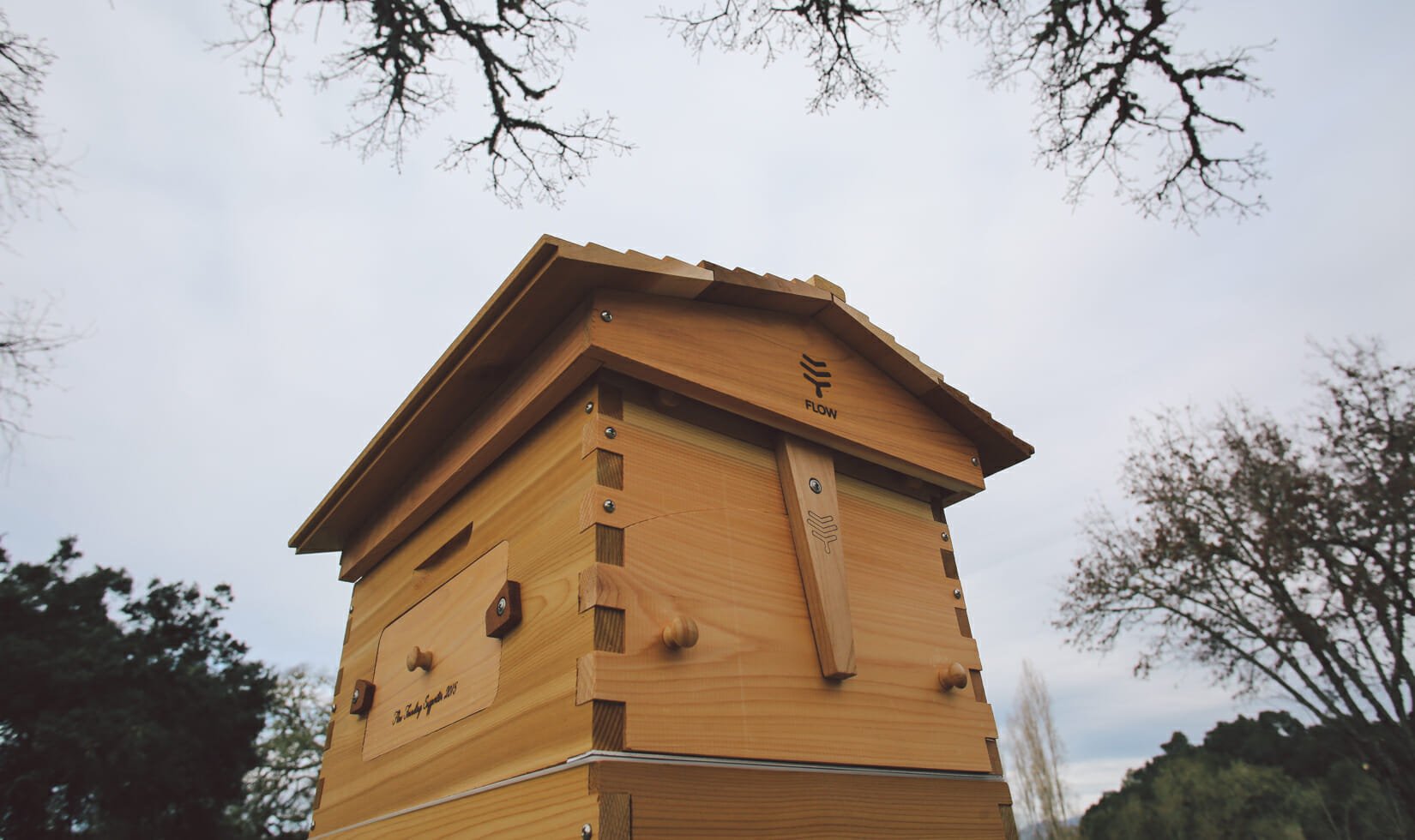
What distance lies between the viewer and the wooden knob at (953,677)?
269 cm

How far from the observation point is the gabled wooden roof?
2.46 m

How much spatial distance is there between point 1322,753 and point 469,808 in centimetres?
3046

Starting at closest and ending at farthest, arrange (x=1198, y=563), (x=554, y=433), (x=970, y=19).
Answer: (x=554, y=433), (x=970, y=19), (x=1198, y=563)

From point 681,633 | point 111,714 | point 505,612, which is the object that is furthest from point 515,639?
point 111,714

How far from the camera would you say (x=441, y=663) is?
2.77m

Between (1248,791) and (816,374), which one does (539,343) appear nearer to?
(816,374)

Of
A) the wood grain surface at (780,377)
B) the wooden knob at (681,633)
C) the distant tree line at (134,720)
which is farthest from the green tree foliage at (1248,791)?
the distant tree line at (134,720)

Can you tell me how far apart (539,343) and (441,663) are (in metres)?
1.27

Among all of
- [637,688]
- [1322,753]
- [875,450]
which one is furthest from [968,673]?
[1322,753]

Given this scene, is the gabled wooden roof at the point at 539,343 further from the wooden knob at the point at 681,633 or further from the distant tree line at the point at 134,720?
the distant tree line at the point at 134,720

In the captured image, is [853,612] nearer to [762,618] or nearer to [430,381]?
[762,618]

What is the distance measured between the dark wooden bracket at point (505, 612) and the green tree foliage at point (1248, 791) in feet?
66.2

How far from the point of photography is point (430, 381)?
2973 millimetres

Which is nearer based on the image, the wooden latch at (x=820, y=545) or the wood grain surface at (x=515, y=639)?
the wood grain surface at (x=515, y=639)
